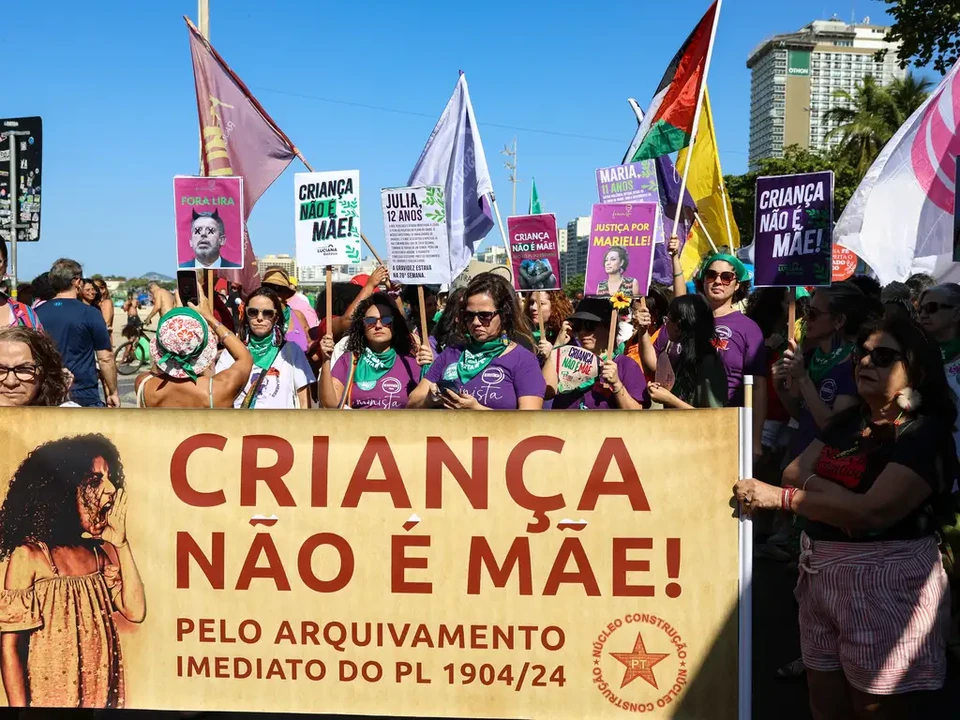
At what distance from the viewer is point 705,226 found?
9.32 metres

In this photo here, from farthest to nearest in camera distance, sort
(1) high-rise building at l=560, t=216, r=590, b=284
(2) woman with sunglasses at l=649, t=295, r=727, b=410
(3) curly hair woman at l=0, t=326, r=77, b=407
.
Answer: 1. (1) high-rise building at l=560, t=216, r=590, b=284
2. (2) woman with sunglasses at l=649, t=295, r=727, b=410
3. (3) curly hair woman at l=0, t=326, r=77, b=407

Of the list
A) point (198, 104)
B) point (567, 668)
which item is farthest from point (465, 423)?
point (198, 104)

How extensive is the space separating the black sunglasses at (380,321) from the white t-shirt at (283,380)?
0.47m

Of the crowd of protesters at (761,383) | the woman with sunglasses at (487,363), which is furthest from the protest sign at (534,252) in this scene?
the woman with sunglasses at (487,363)

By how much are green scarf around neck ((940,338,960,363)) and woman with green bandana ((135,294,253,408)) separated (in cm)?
356

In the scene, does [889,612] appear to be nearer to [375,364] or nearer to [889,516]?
[889,516]

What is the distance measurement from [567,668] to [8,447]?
1969 mm

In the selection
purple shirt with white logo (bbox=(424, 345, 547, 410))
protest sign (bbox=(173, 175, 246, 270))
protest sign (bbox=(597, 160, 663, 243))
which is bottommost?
purple shirt with white logo (bbox=(424, 345, 547, 410))

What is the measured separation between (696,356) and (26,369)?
10.1 feet

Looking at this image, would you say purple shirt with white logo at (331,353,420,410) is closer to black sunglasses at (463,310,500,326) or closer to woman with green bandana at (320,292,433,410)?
woman with green bandana at (320,292,433,410)

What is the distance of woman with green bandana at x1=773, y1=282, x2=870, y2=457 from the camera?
4.73 meters

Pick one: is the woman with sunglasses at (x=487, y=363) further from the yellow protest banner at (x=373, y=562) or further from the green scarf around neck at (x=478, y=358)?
the yellow protest banner at (x=373, y=562)

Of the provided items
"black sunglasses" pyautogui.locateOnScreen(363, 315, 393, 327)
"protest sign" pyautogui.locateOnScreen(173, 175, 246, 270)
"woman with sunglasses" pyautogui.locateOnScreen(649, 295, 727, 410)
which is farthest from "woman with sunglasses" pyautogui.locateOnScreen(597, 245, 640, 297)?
"protest sign" pyautogui.locateOnScreen(173, 175, 246, 270)

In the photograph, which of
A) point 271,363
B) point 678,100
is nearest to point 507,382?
point 271,363
